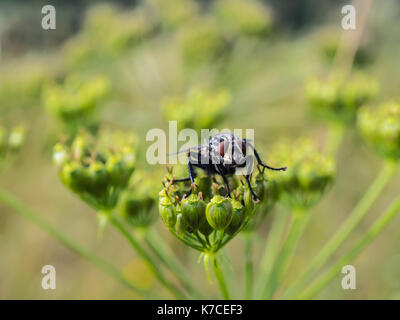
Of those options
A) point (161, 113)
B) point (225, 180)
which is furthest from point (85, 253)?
point (161, 113)

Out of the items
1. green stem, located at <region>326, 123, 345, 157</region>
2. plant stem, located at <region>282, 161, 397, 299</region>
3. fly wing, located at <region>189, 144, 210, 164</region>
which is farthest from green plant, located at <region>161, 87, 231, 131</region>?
fly wing, located at <region>189, 144, 210, 164</region>

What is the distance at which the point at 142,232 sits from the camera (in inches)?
180

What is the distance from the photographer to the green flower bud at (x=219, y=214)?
10.4ft

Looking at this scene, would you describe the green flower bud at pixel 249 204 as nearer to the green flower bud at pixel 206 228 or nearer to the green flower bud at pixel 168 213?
the green flower bud at pixel 206 228

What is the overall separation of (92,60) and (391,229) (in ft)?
22.1

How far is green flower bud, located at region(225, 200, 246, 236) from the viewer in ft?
10.7

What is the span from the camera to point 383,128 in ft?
15.8

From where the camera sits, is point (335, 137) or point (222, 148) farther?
point (335, 137)

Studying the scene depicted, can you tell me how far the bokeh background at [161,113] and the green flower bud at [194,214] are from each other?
4390 mm

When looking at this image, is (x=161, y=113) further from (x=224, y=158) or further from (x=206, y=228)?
(x=206, y=228)


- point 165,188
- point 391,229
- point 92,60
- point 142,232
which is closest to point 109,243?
point 92,60

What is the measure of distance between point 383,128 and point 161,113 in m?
3.76

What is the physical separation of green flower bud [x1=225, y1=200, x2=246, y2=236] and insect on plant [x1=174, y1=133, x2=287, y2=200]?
0.38ft
